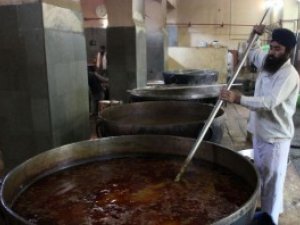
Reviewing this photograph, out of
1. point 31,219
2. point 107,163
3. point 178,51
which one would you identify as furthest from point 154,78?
point 31,219

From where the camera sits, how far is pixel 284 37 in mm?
2994

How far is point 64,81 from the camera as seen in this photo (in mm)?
3434

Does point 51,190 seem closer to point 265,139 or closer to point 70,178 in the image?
point 70,178

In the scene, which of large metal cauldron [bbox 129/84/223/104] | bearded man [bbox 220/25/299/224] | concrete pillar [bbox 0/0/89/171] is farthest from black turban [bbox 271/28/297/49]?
concrete pillar [bbox 0/0/89/171]

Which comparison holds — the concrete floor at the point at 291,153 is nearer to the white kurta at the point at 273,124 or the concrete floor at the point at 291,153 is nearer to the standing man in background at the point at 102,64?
the white kurta at the point at 273,124

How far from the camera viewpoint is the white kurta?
9.55 ft

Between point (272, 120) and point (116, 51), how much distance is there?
4.52m

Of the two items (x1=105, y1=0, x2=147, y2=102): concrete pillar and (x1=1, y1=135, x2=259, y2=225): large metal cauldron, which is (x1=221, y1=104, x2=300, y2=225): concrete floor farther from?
(x1=105, y1=0, x2=147, y2=102): concrete pillar

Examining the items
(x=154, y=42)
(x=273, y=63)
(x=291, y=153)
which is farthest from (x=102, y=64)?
(x=273, y=63)

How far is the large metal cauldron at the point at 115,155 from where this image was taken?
2.08 meters

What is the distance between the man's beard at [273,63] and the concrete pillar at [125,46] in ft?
13.2

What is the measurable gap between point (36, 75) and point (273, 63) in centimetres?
218

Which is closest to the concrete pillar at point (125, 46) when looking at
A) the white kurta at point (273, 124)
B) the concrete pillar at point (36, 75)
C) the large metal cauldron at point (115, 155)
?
the concrete pillar at point (36, 75)

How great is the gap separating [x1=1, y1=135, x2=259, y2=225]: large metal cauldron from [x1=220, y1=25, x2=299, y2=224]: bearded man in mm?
530
